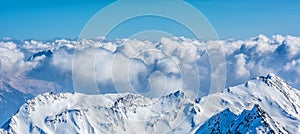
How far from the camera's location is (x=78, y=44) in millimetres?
172125

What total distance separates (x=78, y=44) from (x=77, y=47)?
111 centimetres

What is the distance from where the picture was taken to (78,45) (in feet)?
571

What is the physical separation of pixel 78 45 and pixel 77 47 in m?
1.67

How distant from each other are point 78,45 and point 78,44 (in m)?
1.91

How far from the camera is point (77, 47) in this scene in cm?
17250
